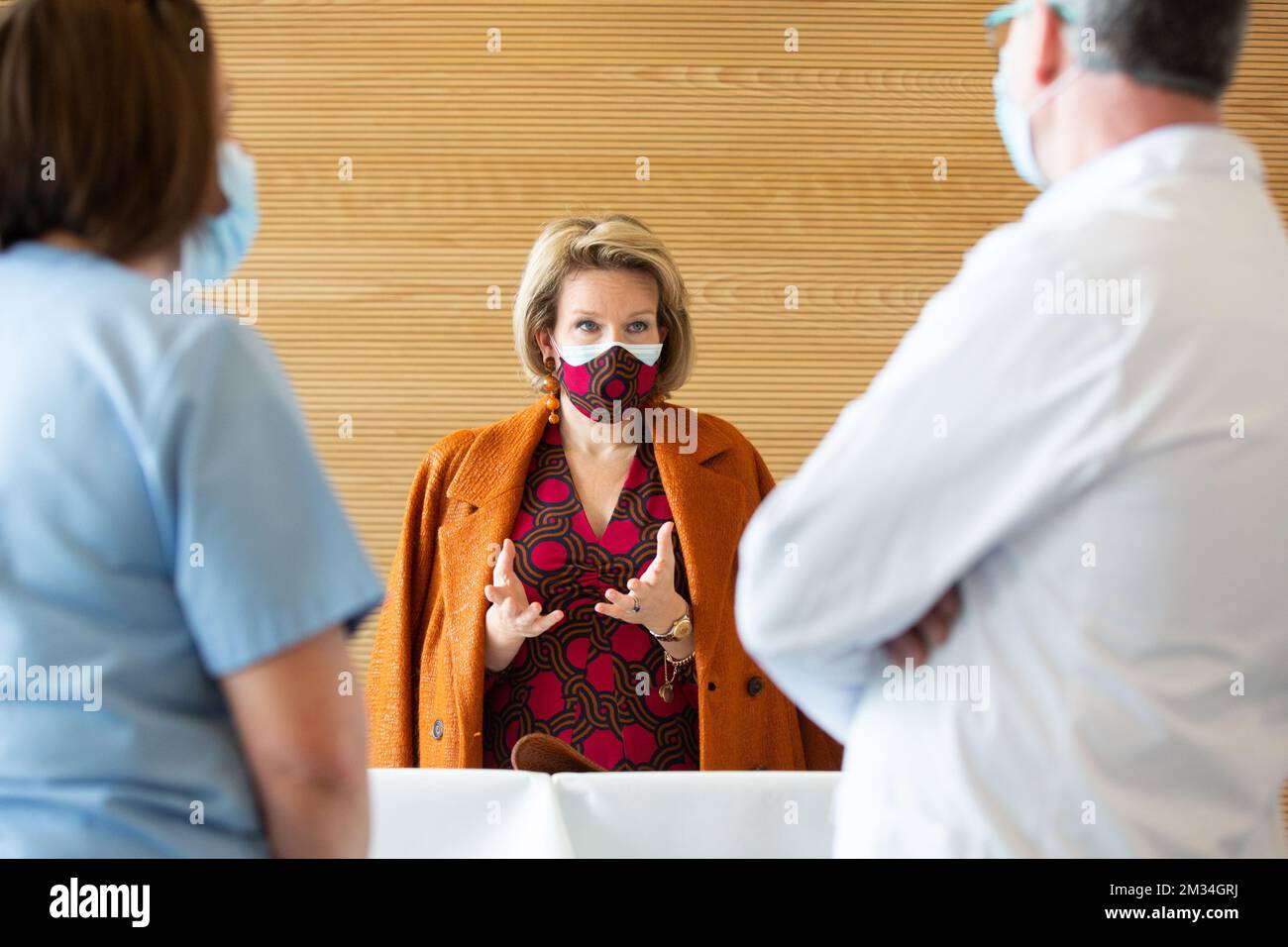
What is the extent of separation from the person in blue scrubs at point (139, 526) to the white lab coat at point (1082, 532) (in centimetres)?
48

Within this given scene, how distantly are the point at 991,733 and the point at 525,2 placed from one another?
373cm

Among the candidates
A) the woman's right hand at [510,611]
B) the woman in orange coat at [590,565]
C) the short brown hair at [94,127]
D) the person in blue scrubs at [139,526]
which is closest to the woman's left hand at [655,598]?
the woman in orange coat at [590,565]

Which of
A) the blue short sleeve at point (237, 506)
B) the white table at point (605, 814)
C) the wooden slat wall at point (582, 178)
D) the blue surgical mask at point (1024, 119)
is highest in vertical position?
the wooden slat wall at point (582, 178)

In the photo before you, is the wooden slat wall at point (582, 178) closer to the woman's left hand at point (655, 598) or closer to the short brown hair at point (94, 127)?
the woman's left hand at point (655, 598)

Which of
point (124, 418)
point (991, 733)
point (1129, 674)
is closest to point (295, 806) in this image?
point (124, 418)

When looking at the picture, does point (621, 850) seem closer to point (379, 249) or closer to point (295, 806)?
point (295, 806)

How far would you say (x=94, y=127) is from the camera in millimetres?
1142

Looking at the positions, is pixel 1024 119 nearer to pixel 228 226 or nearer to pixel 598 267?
pixel 228 226

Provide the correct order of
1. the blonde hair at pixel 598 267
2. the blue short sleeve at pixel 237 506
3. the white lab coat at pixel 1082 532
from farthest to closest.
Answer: the blonde hair at pixel 598 267
the white lab coat at pixel 1082 532
the blue short sleeve at pixel 237 506

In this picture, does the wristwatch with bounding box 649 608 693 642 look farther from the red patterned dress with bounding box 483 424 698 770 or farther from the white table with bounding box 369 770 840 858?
the white table with bounding box 369 770 840 858

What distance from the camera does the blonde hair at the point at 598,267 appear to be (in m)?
2.98

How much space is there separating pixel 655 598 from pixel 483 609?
0.40 m

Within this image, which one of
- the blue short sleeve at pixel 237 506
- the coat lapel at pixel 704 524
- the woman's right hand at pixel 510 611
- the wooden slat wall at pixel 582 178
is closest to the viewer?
the blue short sleeve at pixel 237 506

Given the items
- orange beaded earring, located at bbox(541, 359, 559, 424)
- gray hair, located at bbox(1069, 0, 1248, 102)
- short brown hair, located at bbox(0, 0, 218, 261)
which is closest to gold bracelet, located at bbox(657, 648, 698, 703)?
orange beaded earring, located at bbox(541, 359, 559, 424)
